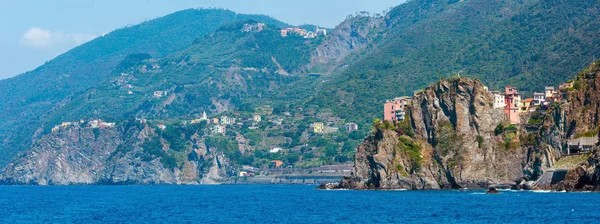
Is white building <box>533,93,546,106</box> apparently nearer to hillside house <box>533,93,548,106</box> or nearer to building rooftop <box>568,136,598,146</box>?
hillside house <box>533,93,548,106</box>

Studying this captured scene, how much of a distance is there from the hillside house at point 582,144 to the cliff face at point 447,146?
8.25 meters

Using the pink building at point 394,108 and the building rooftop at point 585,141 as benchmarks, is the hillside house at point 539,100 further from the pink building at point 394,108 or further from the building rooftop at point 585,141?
the pink building at point 394,108

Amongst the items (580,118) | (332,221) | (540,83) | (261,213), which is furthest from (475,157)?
(540,83)

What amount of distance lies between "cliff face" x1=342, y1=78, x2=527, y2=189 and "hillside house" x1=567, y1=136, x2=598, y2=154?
825 cm

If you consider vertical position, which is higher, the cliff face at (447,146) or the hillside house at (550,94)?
the hillside house at (550,94)

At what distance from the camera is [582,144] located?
117375 millimetres

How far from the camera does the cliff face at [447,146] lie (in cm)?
12788

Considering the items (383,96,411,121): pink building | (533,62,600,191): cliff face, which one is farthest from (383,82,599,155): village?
(383,96,411,121): pink building

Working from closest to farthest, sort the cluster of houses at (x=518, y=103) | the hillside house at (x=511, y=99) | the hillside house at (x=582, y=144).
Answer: the hillside house at (x=582, y=144) < the cluster of houses at (x=518, y=103) < the hillside house at (x=511, y=99)

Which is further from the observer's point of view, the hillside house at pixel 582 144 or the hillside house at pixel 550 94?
the hillside house at pixel 550 94

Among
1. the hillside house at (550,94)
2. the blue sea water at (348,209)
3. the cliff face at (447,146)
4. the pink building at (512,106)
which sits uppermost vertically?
the hillside house at (550,94)

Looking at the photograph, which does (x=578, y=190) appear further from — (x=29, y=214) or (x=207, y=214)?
(x=29, y=214)

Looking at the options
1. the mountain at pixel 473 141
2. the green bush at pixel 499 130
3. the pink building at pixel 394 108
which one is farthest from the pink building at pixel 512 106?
the pink building at pixel 394 108

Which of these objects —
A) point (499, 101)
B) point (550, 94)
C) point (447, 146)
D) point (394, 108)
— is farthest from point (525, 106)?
point (394, 108)
